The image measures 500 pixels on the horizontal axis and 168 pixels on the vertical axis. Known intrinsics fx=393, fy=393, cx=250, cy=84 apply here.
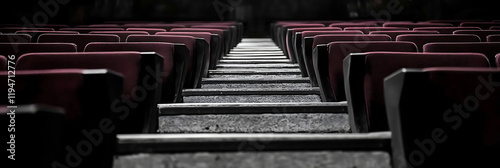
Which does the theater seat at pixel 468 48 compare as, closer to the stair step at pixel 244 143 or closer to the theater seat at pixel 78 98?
the stair step at pixel 244 143

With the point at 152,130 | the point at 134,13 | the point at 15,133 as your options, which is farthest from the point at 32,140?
→ the point at 134,13

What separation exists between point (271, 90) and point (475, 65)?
29 cm

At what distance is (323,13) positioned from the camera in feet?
8.92

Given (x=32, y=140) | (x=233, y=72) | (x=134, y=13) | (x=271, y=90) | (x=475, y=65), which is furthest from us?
(x=134, y=13)

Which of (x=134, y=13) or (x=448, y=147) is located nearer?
(x=448, y=147)

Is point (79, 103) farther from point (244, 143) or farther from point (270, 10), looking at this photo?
point (270, 10)

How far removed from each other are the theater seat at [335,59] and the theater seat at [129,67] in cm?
23

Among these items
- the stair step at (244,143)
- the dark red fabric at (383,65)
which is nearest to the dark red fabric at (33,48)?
the stair step at (244,143)

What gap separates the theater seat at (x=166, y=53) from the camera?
47cm

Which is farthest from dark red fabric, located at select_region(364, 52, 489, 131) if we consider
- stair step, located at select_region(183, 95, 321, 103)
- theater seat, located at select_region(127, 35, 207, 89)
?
theater seat, located at select_region(127, 35, 207, 89)

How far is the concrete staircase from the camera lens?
0.28m

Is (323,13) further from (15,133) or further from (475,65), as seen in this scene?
(15,133)

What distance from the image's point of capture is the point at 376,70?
13.7 inches

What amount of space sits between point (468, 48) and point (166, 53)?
37 cm
